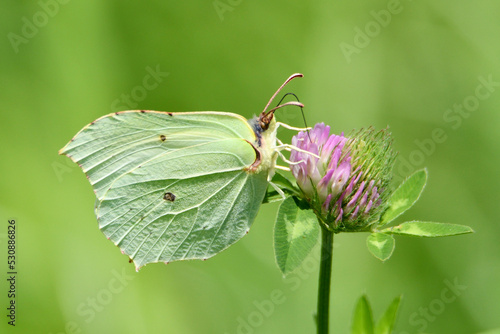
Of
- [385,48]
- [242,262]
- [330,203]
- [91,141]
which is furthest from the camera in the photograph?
[385,48]

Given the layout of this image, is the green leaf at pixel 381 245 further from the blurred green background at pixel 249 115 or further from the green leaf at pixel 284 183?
the blurred green background at pixel 249 115

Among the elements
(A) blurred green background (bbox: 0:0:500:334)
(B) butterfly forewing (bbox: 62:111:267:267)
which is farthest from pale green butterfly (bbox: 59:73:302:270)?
(A) blurred green background (bbox: 0:0:500:334)

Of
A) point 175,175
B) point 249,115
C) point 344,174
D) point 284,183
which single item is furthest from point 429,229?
point 249,115

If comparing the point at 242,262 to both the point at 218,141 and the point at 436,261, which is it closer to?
the point at 436,261

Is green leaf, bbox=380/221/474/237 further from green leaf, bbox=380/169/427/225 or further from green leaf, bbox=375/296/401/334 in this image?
green leaf, bbox=375/296/401/334

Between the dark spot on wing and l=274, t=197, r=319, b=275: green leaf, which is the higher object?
l=274, t=197, r=319, b=275: green leaf

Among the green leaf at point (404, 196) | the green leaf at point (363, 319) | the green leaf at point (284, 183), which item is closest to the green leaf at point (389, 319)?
the green leaf at point (363, 319)

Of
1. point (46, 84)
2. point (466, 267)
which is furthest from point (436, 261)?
point (46, 84)

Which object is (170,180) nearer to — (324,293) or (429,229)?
(324,293)
